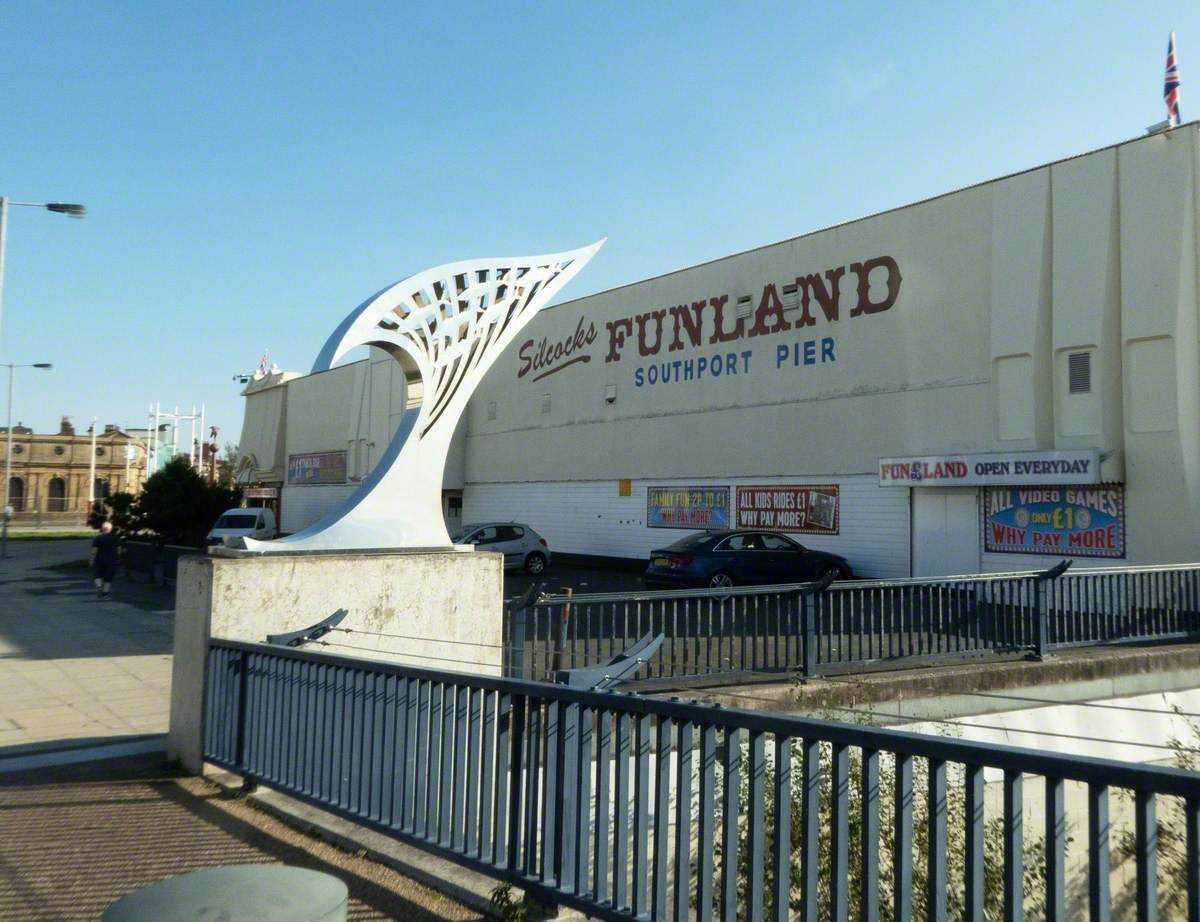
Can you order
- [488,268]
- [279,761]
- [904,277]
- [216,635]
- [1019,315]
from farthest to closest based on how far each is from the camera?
1. [904,277]
2. [1019,315]
3. [488,268]
4. [216,635]
5. [279,761]

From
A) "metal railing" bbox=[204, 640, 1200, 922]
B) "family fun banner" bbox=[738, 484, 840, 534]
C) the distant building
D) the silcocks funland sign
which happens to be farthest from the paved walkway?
the distant building

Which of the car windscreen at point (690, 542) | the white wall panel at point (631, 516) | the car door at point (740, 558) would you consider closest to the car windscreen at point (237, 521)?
the white wall panel at point (631, 516)

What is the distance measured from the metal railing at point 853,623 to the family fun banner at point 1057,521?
200 inches

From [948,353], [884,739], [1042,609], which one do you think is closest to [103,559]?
[948,353]

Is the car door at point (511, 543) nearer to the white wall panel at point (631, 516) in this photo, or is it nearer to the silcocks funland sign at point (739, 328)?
the white wall panel at point (631, 516)

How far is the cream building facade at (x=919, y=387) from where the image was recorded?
17.2 m

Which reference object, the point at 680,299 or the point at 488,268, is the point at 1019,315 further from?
the point at 488,268

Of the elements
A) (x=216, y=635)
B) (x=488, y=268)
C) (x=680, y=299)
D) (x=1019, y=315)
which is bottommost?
(x=216, y=635)

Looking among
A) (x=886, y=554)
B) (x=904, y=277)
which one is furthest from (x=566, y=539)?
(x=904, y=277)

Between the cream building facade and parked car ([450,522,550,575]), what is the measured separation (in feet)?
10.0

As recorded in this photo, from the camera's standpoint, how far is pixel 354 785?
218 inches

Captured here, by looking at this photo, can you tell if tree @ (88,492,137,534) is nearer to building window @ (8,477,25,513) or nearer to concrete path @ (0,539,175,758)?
concrete path @ (0,539,175,758)

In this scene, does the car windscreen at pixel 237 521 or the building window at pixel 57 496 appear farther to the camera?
the building window at pixel 57 496

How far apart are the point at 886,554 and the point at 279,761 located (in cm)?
1779
